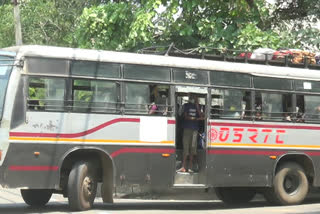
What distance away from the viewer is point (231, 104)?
12.4 meters

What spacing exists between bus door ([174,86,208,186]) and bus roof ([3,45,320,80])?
0.57 m

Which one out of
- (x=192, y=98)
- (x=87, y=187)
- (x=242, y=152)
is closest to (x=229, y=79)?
(x=192, y=98)

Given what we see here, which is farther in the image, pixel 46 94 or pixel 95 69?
pixel 95 69

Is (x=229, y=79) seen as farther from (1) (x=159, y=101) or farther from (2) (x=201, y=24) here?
(2) (x=201, y=24)

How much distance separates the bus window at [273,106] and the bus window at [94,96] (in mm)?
3420

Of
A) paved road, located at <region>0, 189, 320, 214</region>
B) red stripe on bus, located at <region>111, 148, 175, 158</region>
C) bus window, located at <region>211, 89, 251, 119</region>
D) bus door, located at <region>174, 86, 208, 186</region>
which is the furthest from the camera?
bus window, located at <region>211, 89, 251, 119</region>

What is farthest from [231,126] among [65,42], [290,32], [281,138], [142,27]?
[65,42]

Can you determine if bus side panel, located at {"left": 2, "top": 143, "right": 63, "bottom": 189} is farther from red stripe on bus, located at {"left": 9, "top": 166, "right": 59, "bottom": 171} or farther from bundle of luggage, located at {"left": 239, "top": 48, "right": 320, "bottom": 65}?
bundle of luggage, located at {"left": 239, "top": 48, "right": 320, "bottom": 65}

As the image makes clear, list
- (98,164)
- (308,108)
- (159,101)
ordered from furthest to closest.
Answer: (308,108) → (159,101) → (98,164)

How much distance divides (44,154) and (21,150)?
42cm

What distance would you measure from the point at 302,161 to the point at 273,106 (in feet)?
5.30

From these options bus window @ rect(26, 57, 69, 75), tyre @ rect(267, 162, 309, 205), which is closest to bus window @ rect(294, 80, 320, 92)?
tyre @ rect(267, 162, 309, 205)

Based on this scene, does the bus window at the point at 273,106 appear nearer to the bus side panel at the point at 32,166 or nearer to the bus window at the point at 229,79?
the bus window at the point at 229,79

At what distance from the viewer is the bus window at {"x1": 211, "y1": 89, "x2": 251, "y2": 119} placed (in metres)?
12.2
